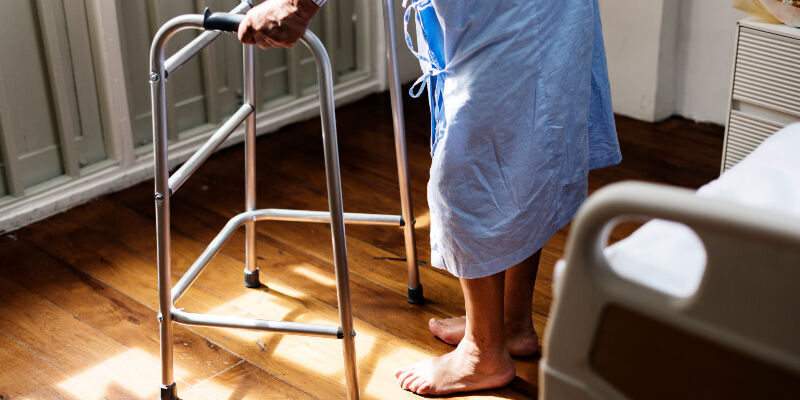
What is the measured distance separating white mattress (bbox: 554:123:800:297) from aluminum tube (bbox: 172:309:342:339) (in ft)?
1.81

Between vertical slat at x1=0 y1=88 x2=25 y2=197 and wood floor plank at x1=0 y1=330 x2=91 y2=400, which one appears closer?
wood floor plank at x1=0 y1=330 x2=91 y2=400

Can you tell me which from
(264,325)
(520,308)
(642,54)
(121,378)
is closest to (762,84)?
(642,54)

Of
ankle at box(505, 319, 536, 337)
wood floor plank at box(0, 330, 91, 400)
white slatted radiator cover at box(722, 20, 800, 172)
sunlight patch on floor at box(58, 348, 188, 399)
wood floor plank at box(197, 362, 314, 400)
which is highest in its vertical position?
white slatted radiator cover at box(722, 20, 800, 172)

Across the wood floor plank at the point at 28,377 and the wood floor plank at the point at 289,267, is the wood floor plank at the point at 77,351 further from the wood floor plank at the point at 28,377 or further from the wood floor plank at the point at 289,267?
the wood floor plank at the point at 289,267

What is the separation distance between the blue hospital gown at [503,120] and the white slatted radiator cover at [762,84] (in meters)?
0.76

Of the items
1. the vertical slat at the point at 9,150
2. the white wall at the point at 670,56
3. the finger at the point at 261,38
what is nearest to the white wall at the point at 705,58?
the white wall at the point at 670,56

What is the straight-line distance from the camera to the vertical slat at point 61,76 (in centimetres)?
210

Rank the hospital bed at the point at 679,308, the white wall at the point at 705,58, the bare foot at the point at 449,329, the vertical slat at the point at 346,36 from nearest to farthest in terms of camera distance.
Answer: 1. the hospital bed at the point at 679,308
2. the bare foot at the point at 449,329
3. the white wall at the point at 705,58
4. the vertical slat at the point at 346,36

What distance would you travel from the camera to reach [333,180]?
1221mm

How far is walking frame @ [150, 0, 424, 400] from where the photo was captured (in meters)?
1.19

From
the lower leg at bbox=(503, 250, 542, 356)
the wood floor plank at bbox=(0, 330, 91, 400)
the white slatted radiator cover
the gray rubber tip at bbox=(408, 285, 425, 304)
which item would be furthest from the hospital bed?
the white slatted radiator cover

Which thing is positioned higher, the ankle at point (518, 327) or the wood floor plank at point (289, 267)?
the ankle at point (518, 327)

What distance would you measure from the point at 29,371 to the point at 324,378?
58cm

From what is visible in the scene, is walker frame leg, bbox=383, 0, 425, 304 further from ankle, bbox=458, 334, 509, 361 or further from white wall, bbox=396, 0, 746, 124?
white wall, bbox=396, 0, 746, 124
